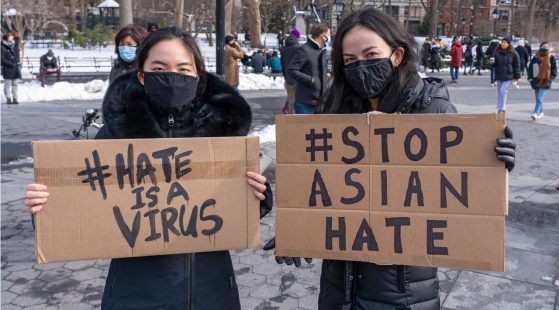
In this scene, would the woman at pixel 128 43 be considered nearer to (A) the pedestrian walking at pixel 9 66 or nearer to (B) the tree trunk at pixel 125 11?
(A) the pedestrian walking at pixel 9 66

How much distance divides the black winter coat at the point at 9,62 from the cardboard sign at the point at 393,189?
13.7 m

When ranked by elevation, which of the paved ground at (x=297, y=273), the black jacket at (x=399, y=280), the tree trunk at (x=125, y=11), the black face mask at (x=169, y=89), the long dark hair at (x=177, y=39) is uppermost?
the tree trunk at (x=125, y=11)

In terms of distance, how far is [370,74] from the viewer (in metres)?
2.12

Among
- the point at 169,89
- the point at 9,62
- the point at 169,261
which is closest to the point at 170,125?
the point at 169,89

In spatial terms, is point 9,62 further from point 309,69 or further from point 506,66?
point 506,66

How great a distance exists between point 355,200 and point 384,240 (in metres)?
0.19

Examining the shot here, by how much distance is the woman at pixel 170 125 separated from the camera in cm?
211

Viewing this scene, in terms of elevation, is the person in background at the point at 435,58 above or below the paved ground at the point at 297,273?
above

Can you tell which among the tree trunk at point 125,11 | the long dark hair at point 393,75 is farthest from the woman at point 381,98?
the tree trunk at point 125,11

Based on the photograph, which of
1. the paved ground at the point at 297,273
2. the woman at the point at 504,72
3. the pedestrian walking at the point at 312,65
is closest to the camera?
the paved ground at the point at 297,273

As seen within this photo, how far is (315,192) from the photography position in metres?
2.08

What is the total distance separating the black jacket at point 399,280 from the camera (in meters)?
2.03

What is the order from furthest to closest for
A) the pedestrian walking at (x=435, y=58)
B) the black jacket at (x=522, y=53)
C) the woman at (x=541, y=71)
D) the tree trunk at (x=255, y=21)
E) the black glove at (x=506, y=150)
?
the tree trunk at (x=255, y=21)
the pedestrian walking at (x=435, y=58)
the black jacket at (x=522, y=53)
the woman at (x=541, y=71)
the black glove at (x=506, y=150)

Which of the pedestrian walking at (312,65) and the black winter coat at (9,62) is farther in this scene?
the black winter coat at (9,62)
